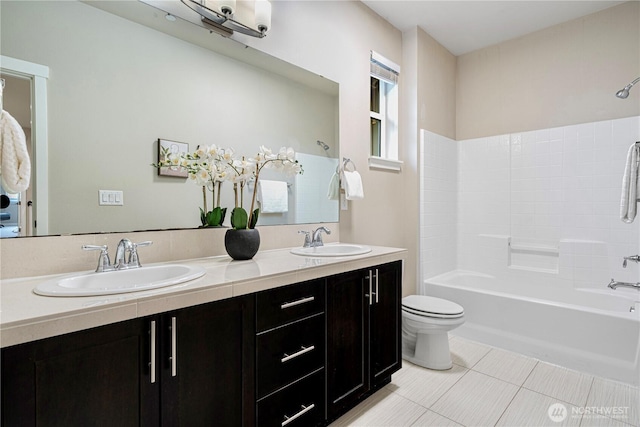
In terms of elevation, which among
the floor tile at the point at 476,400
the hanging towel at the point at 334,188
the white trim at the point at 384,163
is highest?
the white trim at the point at 384,163

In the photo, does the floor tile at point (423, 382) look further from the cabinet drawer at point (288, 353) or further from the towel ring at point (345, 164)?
the towel ring at point (345, 164)

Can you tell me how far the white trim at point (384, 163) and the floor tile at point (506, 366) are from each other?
1643mm

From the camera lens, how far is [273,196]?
6.44 ft

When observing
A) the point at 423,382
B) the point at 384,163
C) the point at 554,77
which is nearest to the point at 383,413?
the point at 423,382

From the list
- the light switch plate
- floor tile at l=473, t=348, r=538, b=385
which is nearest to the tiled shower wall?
floor tile at l=473, t=348, r=538, b=385

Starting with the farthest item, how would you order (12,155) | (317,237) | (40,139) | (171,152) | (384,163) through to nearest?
(384,163) < (317,237) < (171,152) < (40,139) < (12,155)

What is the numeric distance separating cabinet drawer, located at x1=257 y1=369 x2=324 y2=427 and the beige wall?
305 centimetres

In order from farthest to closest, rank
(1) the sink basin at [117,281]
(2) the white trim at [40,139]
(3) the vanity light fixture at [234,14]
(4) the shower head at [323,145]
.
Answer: (4) the shower head at [323,145], (3) the vanity light fixture at [234,14], (2) the white trim at [40,139], (1) the sink basin at [117,281]

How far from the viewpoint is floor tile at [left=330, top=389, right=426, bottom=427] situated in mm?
1658

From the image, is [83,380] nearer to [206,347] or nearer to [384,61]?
[206,347]

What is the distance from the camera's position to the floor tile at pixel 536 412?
1648mm

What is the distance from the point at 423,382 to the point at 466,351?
2.16 feet

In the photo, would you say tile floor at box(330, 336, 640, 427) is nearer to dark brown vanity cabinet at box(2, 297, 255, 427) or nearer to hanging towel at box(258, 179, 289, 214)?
dark brown vanity cabinet at box(2, 297, 255, 427)

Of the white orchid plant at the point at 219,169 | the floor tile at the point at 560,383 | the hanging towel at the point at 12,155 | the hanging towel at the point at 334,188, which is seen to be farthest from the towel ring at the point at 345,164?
the floor tile at the point at 560,383
